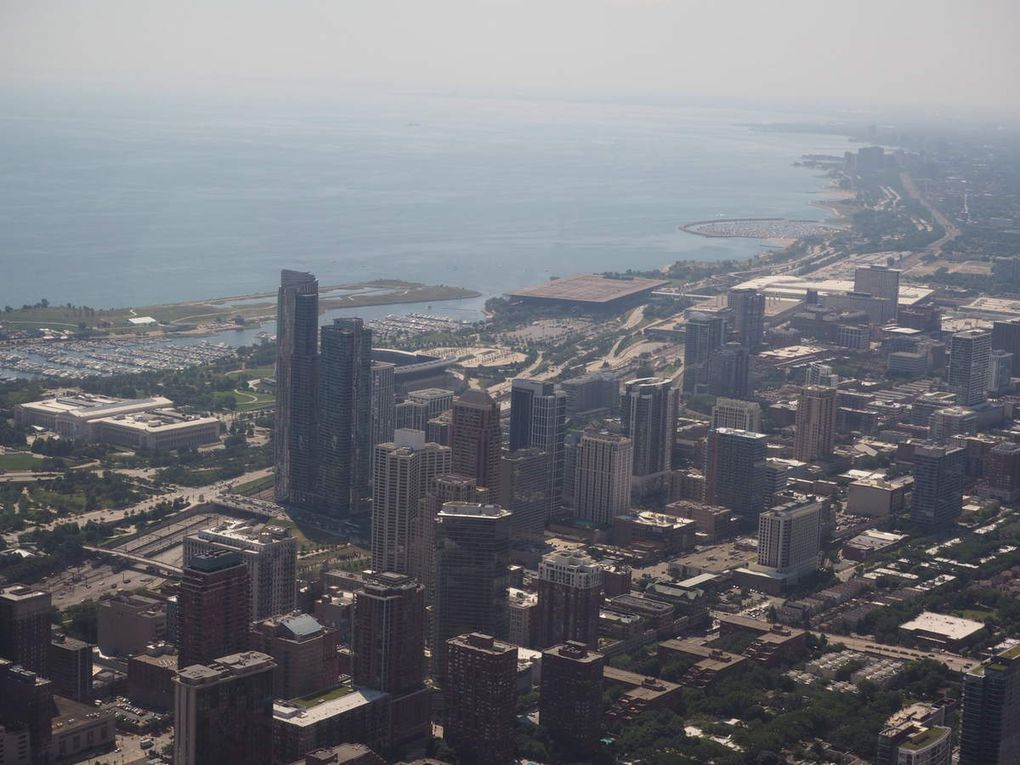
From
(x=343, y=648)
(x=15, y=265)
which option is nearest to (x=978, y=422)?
(x=343, y=648)

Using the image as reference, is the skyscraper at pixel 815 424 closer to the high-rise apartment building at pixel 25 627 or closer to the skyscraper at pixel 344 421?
the skyscraper at pixel 344 421

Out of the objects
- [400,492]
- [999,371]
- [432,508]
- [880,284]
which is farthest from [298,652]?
[880,284]

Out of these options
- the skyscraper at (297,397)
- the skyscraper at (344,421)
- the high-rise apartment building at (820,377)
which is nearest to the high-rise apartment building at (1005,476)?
the high-rise apartment building at (820,377)

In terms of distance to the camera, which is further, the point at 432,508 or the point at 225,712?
the point at 432,508

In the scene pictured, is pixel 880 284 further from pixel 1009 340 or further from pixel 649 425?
pixel 649 425

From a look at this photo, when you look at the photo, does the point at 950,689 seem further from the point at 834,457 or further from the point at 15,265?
the point at 15,265

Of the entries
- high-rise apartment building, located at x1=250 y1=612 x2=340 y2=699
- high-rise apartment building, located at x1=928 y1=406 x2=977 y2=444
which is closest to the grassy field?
high-rise apartment building, located at x1=250 y1=612 x2=340 y2=699
